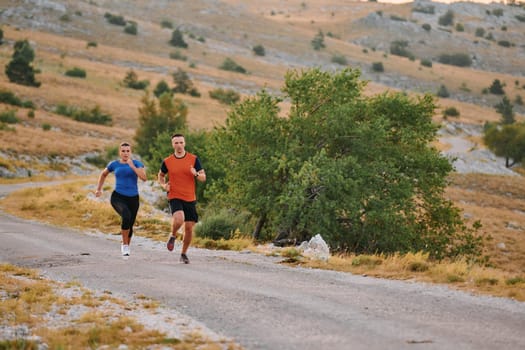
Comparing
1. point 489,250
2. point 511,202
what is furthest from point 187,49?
point 489,250

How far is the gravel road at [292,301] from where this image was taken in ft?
21.5

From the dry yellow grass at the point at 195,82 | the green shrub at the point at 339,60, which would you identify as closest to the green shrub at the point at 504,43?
the dry yellow grass at the point at 195,82

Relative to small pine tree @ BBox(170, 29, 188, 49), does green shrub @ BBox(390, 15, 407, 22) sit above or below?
above

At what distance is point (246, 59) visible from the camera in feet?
359

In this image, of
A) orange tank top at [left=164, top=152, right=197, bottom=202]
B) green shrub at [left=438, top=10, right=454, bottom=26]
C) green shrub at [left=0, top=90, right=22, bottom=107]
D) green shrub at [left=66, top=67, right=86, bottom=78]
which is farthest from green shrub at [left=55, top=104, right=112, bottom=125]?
green shrub at [left=438, top=10, right=454, bottom=26]

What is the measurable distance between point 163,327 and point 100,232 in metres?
12.3

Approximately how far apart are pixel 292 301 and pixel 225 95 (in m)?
71.1

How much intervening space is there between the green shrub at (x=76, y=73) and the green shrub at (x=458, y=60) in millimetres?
104857

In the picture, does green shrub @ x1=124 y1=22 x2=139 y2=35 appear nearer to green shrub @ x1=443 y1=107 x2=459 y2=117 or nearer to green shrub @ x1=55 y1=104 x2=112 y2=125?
green shrub @ x1=55 y1=104 x2=112 y2=125

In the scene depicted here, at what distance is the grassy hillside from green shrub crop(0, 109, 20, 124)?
3.56 feet

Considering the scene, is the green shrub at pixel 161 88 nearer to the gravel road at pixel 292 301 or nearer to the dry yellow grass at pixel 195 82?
the dry yellow grass at pixel 195 82

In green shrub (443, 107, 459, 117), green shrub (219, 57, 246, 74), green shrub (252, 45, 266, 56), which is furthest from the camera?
green shrub (252, 45, 266, 56)

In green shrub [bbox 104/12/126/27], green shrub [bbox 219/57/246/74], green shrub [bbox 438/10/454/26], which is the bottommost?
green shrub [bbox 219/57/246/74]

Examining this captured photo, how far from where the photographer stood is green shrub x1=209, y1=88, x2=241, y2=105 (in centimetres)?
7738
